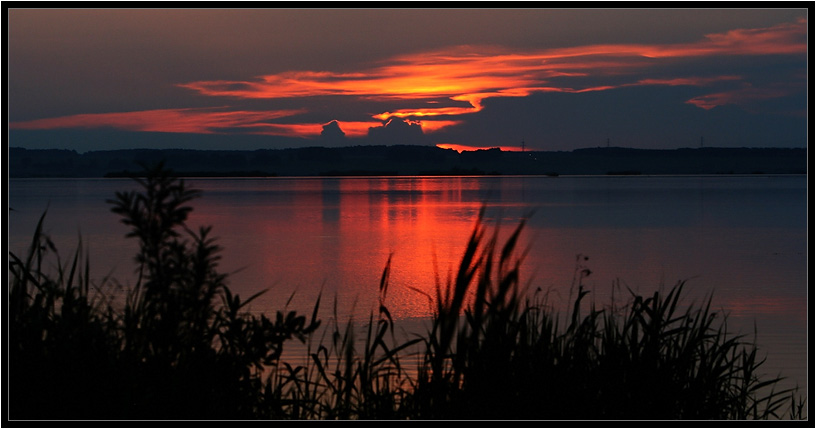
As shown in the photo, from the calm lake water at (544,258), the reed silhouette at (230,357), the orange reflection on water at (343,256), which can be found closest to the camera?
the reed silhouette at (230,357)

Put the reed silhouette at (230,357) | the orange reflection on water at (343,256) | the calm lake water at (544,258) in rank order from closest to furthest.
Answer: the reed silhouette at (230,357) → the calm lake water at (544,258) → the orange reflection on water at (343,256)

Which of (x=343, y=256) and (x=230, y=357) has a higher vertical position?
(x=230, y=357)

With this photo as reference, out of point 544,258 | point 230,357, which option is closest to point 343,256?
point 544,258

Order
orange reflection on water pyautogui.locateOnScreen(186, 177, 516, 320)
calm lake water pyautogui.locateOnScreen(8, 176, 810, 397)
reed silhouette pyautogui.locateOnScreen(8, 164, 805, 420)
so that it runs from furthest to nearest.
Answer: orange reflection on water pyautogui.locateOnScreen(186, 177, 516, 320)
calm lake water pyautogui.locateOnScreen(8, 176, 810, 397)
reed silhouette pyautogui.locateOnScreen(8, 164, 805, 420)

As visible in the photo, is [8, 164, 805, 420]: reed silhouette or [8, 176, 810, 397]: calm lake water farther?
[8, 176, 810, 397]: calm lake water

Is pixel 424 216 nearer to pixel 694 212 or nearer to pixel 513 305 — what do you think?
pixel 694 212

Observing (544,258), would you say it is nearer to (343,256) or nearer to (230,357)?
(343,256)

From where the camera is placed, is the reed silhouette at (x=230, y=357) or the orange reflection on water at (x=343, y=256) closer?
the reed silhouette at (x=230, y=357)

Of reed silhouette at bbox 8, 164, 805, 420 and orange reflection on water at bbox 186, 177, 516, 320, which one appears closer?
reed silhouette at bbox 8, 164, 805, 420

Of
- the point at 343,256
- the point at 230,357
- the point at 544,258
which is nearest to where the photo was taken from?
the point at 230,357

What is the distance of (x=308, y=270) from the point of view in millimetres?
20188

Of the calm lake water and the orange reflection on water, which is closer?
the calm lake water

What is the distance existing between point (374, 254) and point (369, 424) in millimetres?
19943

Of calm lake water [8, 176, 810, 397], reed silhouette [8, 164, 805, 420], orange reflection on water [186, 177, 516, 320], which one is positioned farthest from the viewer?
orange reflection on water [186, 177, 516, 320]
